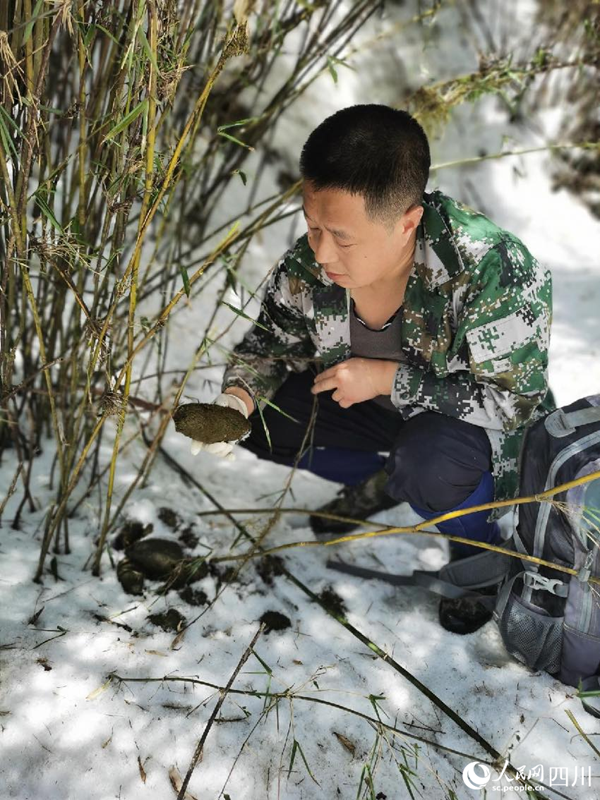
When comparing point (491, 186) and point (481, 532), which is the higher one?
point (491, 186)

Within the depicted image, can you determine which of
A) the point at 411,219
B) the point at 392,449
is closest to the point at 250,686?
the point at 392,449

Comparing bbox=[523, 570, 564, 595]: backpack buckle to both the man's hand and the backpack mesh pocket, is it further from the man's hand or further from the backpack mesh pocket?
the man's hand

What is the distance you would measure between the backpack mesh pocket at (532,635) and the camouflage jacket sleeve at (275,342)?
68 centimetres

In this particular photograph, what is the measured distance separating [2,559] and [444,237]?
1126 millimetres

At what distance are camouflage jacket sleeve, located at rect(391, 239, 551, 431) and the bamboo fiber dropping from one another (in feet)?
1.21

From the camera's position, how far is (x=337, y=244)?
138 cm

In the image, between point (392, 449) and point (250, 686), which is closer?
point (250, 686)

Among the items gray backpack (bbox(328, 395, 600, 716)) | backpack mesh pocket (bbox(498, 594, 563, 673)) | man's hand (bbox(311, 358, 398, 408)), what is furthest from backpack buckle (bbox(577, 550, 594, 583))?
man's hand (bbox(311, 358, 398, 408))

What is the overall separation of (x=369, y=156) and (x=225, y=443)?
0.60 metres

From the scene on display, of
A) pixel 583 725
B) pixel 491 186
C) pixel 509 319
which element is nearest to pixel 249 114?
pixel 491 186

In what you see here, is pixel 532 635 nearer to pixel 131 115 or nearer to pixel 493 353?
pixel 493 353

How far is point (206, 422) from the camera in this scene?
1.44 m

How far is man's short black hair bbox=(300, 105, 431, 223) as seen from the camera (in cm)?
131

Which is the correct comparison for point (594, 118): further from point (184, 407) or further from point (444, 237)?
point (184, 407)
